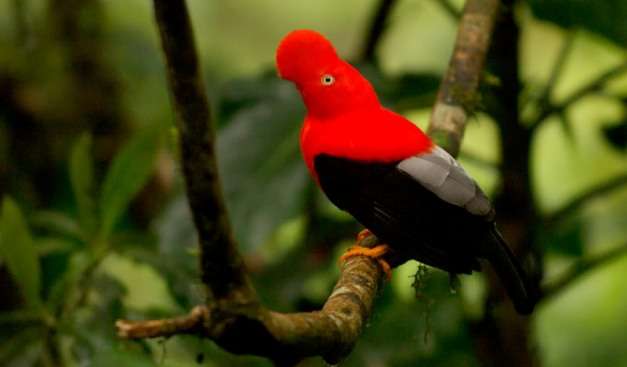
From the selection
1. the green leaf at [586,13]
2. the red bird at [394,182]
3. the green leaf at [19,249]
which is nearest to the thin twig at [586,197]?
the green leaf at [586,13]

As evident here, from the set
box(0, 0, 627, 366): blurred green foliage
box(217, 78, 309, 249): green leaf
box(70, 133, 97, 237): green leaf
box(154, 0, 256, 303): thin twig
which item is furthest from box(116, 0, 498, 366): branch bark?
box(217, 78, 309, 249): green leaf

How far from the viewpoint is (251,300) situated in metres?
1.07

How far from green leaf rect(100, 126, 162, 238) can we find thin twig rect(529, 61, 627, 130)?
106 centimetres

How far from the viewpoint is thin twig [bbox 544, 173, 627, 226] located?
2.86 m

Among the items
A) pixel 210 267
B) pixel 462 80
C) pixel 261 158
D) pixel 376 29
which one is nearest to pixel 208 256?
pixel 210 267

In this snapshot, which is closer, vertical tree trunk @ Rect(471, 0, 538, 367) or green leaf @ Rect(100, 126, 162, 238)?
green leaf @ Rect(100, 126, 162, 238)

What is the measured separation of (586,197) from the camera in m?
2.88

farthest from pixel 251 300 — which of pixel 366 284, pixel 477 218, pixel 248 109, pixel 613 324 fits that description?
pixel 613 324

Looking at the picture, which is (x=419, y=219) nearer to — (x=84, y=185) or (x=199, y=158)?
(x=199, y=158)

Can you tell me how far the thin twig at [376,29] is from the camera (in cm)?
355

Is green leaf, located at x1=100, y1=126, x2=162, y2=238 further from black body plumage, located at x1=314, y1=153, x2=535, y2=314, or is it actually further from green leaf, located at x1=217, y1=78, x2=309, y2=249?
black body plumage, located at x1=314, y1=153, x2=535, y2=314

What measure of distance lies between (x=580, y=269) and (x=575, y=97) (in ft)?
1.60

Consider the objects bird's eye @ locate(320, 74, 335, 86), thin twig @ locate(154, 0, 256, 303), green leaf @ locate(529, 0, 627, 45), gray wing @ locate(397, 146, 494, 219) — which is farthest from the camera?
green leaf @ locate(529, 0, 627, 45)

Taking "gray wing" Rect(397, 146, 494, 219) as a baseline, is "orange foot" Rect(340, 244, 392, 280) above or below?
below
